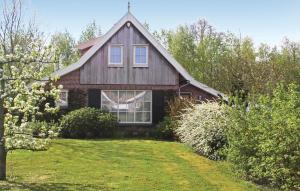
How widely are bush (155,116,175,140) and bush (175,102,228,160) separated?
6.30 metres

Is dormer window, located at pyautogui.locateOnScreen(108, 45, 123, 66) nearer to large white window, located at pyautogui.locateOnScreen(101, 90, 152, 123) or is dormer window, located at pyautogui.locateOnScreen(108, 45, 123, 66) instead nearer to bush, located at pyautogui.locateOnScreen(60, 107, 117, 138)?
large white window, located at pyautogui.locateOnScreen(101, 90, 152, 123)

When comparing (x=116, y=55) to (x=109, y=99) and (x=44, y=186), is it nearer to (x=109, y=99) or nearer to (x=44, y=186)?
(x=109, y=99)

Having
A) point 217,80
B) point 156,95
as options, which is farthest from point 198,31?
point 156,95

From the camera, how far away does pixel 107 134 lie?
26.9 m

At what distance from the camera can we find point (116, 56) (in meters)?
29.3

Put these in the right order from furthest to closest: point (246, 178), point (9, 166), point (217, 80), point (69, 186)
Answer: point (217, 80) < point (9, 166) < point (246, 178) < point (69, 186)

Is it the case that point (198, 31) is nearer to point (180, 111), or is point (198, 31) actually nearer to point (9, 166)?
point (180, 111)

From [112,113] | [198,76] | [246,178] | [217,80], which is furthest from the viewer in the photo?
[198,76]

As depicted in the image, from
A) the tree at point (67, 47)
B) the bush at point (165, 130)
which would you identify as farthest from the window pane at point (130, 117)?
the tree at point (67, 47)

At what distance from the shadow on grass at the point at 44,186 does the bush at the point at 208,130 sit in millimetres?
5761

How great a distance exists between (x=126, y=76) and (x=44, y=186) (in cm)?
1714

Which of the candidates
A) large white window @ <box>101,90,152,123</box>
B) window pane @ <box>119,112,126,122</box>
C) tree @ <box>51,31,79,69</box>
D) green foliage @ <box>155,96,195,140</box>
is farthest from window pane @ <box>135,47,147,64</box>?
tree @ <box>51,31,79,69</box>

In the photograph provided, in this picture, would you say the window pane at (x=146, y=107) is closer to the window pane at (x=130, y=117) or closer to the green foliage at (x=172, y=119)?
the window pane at (x=130, y=117)

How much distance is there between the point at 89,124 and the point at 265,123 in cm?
1428
